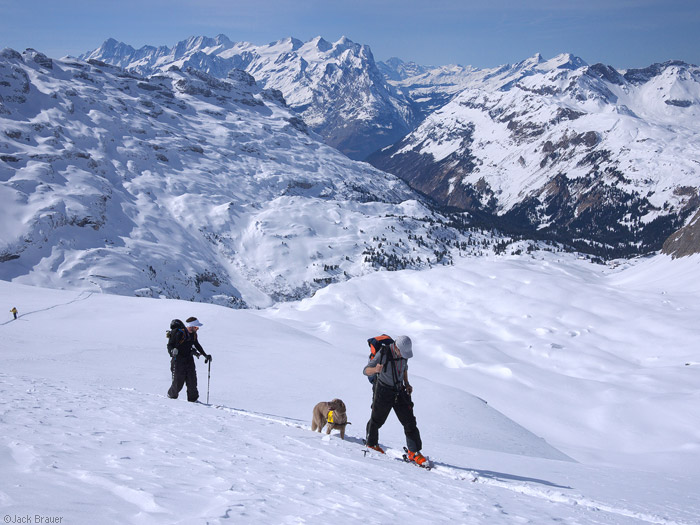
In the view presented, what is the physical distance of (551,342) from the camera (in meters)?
64.1

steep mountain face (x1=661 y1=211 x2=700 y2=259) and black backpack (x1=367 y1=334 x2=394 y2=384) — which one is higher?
steep mountain face (x1=661 y1=211 x2=700 y2=259)


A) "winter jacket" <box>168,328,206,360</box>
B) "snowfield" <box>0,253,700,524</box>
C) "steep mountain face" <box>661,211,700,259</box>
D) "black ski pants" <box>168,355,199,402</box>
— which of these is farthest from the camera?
"steep mountain face" <box>661,211,700,259</box>

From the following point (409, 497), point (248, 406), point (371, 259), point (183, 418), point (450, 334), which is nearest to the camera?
point (409, 497)

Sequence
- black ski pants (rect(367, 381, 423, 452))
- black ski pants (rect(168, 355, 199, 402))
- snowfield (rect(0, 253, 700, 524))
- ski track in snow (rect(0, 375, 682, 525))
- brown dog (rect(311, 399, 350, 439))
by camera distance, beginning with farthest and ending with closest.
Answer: black ski pants (rect(168, 355, 199, 402)), brown dog (rect(311, 399, 350, 439)), black ski pants (rect(367, 381, 423, 452)), snowfield (rect(0, 253, 700, 524)), ski track in snow (rect(0, 375, 682, 525))

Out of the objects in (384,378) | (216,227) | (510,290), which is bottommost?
(384,378)

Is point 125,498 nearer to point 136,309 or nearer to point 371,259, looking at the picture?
point 136,309

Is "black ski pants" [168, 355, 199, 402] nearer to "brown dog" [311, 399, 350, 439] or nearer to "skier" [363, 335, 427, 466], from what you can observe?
"brown dog" [311, 399, 350, 439]

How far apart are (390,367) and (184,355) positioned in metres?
8.89

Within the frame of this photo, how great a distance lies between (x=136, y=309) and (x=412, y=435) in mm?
30804

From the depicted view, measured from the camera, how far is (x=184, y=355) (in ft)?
53.9

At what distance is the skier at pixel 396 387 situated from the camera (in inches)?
429

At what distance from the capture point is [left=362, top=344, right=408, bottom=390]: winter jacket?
10898 mm

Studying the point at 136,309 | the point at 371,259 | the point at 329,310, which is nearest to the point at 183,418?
the point at 136,309

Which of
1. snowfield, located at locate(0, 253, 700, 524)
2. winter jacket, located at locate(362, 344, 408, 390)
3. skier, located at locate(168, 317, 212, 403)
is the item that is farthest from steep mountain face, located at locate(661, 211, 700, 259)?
skier, located at locate(168, 317, 212, 403)
